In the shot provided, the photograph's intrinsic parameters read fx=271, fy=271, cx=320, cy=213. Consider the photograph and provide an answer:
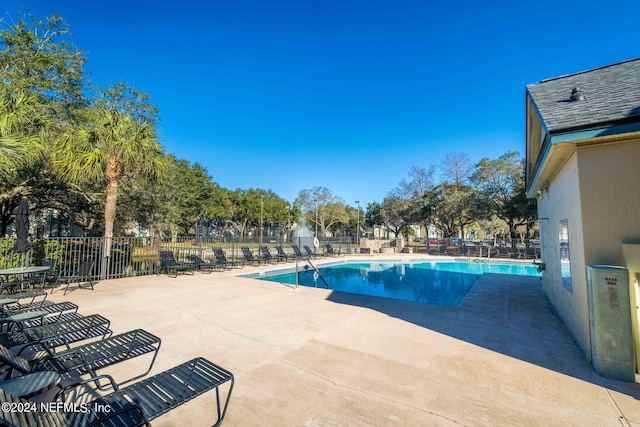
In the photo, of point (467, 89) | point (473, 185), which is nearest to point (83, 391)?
point (467, 89)

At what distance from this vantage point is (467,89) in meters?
18.2

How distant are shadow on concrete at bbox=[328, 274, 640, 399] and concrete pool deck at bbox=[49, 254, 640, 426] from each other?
23 millimetres

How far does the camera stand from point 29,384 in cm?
191

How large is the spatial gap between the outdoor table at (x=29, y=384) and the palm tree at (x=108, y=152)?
8.09 m

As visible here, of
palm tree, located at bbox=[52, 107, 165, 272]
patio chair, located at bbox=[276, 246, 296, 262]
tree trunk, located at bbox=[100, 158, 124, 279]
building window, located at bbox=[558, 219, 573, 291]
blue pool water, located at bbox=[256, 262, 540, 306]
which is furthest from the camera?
patio chair, located at bbox=[276, 246, 296, 262]

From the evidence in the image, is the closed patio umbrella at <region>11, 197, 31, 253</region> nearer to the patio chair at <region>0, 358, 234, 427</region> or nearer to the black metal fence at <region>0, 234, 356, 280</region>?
the black metal fence at <region>0, 234, 356, 280</region>

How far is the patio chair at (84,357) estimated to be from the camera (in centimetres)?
224

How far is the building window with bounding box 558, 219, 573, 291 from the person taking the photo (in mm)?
4566

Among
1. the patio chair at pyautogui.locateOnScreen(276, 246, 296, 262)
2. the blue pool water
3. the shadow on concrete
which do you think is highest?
the patio chair at pyautogui.locateOnScreen(276, 246, 296, 262)

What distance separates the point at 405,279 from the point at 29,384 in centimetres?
1330

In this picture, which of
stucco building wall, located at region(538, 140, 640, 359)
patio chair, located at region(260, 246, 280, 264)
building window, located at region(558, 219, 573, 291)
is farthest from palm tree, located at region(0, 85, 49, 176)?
building window, located at region(558, 219, 573, 291)

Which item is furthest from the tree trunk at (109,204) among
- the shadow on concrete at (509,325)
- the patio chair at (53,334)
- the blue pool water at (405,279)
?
the shadow on concrete at (509,325)

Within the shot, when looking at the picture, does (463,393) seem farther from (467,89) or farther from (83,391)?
(467,89)

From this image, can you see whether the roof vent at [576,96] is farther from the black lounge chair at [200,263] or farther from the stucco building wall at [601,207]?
the black lounge chair at [200,263]
